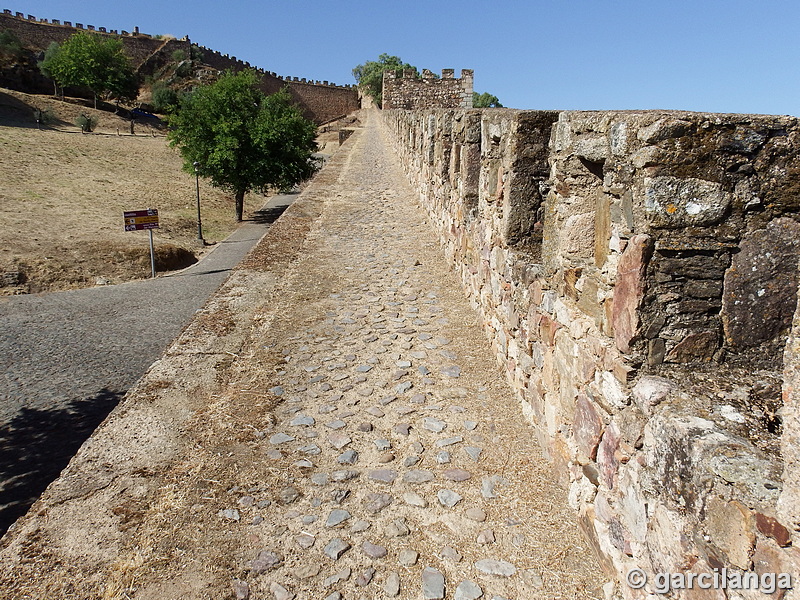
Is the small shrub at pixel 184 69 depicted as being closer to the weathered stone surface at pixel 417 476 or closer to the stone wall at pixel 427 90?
the stone wall at pixel 427 90

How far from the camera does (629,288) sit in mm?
1998

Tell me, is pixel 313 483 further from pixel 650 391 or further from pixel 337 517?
pixel 650 391

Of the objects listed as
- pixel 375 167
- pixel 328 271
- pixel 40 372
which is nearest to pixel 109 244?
pixel 40 372

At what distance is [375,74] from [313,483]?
66.7 metres

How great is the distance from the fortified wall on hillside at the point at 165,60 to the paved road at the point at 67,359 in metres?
41.4

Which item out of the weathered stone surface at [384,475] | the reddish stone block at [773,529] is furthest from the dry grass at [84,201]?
the reddish stone block at [773,529]

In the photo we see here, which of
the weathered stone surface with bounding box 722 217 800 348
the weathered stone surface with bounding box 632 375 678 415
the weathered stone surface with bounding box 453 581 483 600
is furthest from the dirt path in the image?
the weathered stone surface with bounding box 722 217 800 348

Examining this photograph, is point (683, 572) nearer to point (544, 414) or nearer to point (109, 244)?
point (544, 414)

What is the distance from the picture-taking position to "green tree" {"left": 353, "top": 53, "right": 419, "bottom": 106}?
6091cm

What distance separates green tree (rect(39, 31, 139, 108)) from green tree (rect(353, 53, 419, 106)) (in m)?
22.9

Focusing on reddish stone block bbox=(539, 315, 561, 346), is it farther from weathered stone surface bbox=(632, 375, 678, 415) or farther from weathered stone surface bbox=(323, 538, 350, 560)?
weathered stone surface bbox=(323, 538, 350, 560)

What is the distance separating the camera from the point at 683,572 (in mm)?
1615

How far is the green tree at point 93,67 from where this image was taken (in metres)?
49.4

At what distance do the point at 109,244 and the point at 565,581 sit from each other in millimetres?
21276
